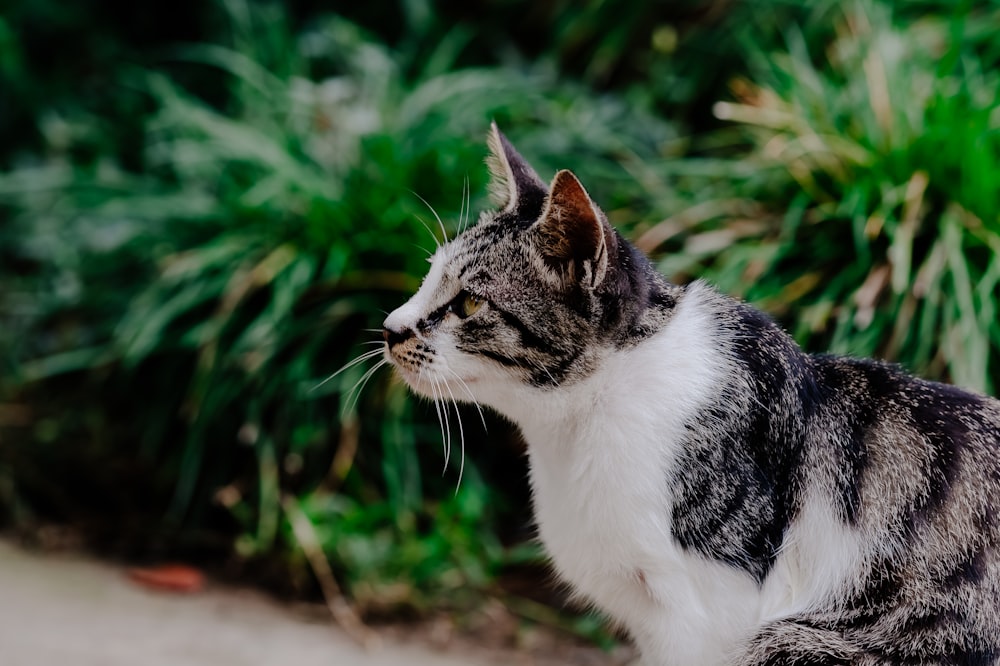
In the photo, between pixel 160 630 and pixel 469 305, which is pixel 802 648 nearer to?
pixel 469 305

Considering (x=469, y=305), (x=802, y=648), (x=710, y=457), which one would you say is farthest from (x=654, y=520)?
(x=469, y=305)

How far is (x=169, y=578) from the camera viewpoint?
13.9 feet

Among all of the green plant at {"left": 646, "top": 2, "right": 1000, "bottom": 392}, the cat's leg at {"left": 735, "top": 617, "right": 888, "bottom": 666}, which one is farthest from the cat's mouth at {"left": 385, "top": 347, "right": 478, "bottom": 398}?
the green plant at {"left": 646, "top": 2, "right": 1000, "bottom": 392}

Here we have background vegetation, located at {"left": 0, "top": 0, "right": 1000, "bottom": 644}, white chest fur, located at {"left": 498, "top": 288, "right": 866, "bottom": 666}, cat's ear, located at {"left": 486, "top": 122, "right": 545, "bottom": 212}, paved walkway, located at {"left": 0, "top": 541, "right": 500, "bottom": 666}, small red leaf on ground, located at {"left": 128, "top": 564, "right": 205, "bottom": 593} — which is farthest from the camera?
small red leaf on ground, located at {"left": 128, "top": 564, "right": 205, "bottom": 593}

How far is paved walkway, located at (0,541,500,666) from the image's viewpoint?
11.5 feet

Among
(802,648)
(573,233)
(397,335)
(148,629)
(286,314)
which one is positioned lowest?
(148,629)

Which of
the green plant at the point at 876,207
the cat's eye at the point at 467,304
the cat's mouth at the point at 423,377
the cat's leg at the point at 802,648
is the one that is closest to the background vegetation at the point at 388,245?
the green plant at the point at 876,207

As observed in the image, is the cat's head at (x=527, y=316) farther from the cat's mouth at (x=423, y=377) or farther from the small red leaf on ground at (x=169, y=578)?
the small red leaf on ground at (x=169, y=578)

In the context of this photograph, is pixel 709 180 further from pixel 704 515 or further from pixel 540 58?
pixel 704 515

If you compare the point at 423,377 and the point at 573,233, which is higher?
the point at 573,233

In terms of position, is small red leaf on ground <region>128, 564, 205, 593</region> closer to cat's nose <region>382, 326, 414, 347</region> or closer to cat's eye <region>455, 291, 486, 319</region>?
cat's nose <region>382, 326, 414, 347</region>

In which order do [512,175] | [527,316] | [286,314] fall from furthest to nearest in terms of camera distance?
[286,314]
[512,175]
[527,316]

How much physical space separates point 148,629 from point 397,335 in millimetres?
1871

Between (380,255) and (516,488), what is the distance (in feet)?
3.92
